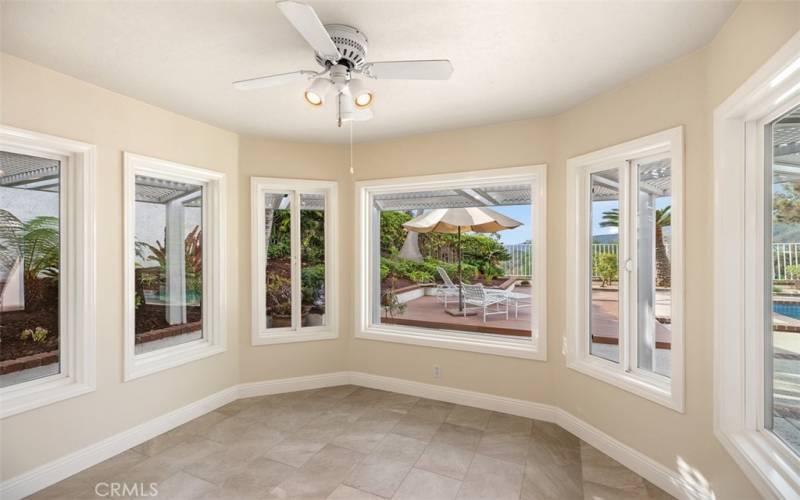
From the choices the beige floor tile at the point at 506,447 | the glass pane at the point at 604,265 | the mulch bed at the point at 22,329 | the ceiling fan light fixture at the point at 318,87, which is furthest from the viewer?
the glass pane at the point at 604,265

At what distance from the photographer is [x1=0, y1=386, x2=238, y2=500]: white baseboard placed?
2.27 metres

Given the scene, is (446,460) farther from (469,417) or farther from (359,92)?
(359,92)

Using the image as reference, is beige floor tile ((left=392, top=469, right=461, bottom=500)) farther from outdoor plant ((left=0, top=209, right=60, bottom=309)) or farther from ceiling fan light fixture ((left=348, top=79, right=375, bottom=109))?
outdoor plant ((left=0, top=209, right=60, bottom=309))

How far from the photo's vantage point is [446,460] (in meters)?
2.68

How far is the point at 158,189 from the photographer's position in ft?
10.7

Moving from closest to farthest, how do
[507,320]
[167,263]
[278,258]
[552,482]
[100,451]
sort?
[552,482] < [100,451] < [167,263] < [507,320] < [278,258]

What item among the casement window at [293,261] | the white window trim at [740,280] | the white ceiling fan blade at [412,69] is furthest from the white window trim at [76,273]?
the white window trim at [740,280]

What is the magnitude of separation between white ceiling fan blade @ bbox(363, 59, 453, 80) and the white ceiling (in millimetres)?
231

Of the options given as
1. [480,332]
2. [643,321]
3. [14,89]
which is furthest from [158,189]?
[643,321]

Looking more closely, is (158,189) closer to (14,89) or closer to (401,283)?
(14,89)

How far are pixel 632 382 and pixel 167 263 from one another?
3714 millimetres

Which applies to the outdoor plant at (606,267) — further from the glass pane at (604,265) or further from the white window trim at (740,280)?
the white window trim at (740,280)

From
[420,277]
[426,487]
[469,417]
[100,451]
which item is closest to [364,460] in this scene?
[426,487]

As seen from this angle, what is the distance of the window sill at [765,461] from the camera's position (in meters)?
1.49
